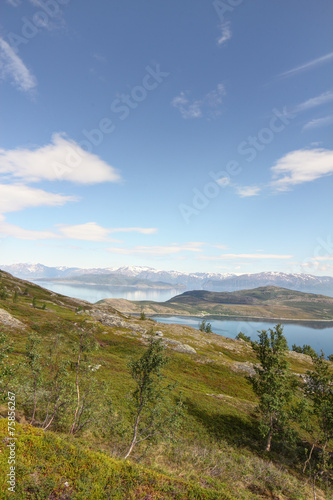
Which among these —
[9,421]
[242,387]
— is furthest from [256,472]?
[242,387]

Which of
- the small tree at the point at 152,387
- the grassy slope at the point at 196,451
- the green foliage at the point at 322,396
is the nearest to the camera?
the grassy slope at the point at 196,451

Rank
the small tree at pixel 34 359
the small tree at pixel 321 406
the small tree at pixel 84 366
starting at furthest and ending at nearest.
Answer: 1. the small tree at pixel 321 406
2. the small tree at pixel 84 366
3. the small tree at pixel 34 359

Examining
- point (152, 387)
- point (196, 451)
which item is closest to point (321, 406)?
point (196, 451)

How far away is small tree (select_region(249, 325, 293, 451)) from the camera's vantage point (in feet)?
112

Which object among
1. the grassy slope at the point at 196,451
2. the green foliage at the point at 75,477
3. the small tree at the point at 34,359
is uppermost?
the small tree at the point at 34,359

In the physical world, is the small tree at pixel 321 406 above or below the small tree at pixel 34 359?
below

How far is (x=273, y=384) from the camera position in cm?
3534

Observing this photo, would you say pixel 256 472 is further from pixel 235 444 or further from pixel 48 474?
pixel 48 474

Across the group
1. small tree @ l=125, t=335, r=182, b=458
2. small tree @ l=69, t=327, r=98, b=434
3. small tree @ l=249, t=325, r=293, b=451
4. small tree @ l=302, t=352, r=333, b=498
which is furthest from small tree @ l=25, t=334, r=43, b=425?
small tree @ l=302, t=352, r=333, b=498

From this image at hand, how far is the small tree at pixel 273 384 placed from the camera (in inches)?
1345

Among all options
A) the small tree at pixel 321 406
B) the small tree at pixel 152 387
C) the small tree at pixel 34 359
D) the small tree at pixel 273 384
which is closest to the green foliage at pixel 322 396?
the small tree at pixel 321 406

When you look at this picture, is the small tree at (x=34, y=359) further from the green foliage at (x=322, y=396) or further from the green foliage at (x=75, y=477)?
the green foliage at (x=322, y=396)

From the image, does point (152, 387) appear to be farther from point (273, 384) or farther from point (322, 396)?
point (322, 396)

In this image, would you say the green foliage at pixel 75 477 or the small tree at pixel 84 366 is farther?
the small tree at pixel 84 366
